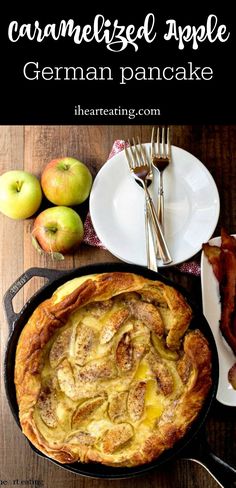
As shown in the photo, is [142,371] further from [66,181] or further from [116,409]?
[66,181]

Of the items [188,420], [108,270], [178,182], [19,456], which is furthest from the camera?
[178,182]

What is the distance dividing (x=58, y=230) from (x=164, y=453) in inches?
32.1

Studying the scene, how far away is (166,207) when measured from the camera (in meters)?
2.44

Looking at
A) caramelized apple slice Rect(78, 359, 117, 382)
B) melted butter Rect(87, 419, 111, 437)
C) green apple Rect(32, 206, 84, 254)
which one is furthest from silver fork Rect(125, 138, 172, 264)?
melted butter Rect(87, 419, 111, 437)

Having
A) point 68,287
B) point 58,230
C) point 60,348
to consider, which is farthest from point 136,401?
point 58,230

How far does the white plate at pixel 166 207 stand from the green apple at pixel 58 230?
7cm

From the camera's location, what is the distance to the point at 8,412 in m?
2.34

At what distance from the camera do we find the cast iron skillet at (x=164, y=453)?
198 centimetres

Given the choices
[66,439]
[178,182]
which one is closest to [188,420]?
[66,439]

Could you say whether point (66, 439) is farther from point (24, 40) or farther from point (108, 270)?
point (24, 40)

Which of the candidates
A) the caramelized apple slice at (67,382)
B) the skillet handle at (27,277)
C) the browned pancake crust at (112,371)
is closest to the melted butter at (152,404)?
Result: the browned pancake crust at (112,371)

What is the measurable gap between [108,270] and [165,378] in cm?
37

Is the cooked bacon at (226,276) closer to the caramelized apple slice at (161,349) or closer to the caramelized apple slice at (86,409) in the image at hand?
the caramelized apple slice at (161,349)

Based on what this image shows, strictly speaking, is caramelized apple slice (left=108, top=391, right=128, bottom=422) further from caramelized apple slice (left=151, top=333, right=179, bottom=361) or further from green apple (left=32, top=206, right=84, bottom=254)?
green apple (left=32, top=206, right=84, bottom=254)
